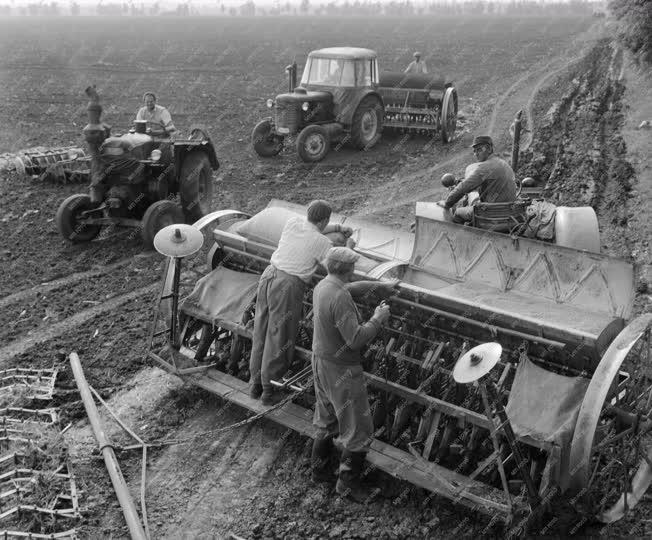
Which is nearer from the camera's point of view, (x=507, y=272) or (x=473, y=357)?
(x=473, y=357)

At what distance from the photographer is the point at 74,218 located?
10469 millimetres

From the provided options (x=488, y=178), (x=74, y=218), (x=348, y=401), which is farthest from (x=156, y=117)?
(x=348, y=401)

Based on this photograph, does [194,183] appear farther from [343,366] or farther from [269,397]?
[343,366]

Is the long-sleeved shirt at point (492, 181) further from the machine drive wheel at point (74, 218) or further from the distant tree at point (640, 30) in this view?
the distant tree at point (640, 30)

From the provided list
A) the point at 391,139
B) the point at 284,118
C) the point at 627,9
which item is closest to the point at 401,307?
the point at 284,118

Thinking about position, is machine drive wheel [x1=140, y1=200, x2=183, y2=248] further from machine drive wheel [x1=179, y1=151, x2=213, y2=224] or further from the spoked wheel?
the spoked wheel

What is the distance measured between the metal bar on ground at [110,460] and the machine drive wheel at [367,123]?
9385 millimetres

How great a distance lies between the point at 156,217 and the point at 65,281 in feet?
4.44

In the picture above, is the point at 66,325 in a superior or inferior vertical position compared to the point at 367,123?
inferior

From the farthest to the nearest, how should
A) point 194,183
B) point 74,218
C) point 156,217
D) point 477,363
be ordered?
point 194,183, point 74,218, point 156,217, point 477,363

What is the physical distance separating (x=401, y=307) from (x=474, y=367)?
1.63 m

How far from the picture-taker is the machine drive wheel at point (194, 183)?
35.5 feet

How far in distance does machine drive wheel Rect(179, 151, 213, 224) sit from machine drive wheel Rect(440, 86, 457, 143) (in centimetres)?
626

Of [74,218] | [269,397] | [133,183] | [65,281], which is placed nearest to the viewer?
[269,397]
